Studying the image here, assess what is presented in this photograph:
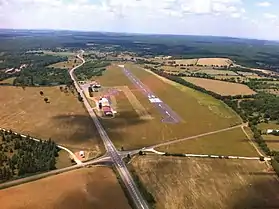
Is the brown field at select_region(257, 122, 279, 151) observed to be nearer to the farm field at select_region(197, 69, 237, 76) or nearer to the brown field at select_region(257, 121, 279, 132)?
the brown field at select_region(257, 121, 279, 132)

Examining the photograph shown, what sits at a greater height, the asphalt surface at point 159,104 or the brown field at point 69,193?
the brown field at point 69,193

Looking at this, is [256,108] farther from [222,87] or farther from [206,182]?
[206,182]

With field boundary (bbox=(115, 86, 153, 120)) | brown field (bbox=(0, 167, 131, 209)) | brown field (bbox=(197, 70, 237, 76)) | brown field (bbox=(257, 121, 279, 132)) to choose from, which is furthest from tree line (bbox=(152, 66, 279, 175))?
brown field (bbox=(197, 70, 237, 76))

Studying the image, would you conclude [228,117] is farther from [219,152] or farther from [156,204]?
[156,204]

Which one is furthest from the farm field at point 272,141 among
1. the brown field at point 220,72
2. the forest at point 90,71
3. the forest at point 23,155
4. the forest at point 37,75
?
the brown field at point 220,72

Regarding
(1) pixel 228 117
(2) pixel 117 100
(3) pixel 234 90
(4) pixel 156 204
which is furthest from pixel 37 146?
(3) pixel 234 90

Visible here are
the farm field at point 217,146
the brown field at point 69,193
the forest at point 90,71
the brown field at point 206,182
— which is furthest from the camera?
the forest at point 90,71

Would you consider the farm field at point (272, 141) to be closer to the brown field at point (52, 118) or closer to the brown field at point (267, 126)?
the brown field at point (267, 126)

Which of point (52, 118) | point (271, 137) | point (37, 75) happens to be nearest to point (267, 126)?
point (271, 137)
